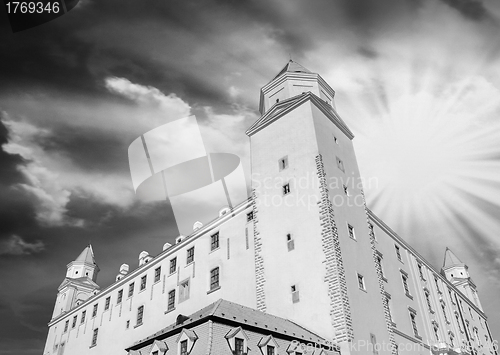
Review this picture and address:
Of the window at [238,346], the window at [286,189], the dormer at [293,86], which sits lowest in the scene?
the window at [238,346]

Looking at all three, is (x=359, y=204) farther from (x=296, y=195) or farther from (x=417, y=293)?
(x=417, y=293)

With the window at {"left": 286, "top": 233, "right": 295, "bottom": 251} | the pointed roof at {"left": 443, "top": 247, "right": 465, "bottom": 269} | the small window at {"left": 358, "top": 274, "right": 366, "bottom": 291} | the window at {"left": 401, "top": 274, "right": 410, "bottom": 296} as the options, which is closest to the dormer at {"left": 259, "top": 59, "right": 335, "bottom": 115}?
the window at {"left": 286, "top": 233, "right": 295, "bottom": 251}

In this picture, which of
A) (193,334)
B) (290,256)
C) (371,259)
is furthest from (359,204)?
(193,334)

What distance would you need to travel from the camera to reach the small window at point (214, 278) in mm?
32600

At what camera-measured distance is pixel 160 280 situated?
130 ft

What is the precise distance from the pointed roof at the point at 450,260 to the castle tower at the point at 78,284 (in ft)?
200

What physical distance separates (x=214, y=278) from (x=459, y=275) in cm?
5548

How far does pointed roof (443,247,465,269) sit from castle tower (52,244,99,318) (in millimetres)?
61045

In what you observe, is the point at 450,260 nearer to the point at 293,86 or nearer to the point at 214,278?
the point at 293,86

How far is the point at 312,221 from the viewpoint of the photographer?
2684cm

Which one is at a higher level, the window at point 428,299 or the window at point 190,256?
the window at point 190,256

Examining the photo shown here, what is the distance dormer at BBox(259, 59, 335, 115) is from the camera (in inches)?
1378

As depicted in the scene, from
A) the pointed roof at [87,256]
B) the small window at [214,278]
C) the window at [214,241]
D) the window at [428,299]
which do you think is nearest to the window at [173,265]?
the window at [214,241]

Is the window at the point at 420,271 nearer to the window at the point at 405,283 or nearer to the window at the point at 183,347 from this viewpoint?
the window at the point at 405,283
